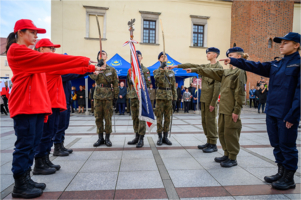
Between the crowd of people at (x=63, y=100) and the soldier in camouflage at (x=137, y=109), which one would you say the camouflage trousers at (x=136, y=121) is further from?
the crowd of people at (x=63, y=100)

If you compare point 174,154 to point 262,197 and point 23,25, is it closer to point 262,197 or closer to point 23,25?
point 262,197

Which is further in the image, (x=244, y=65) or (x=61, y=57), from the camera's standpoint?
(x=244, y=65)

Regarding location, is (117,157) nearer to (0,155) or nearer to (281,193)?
(0,155)

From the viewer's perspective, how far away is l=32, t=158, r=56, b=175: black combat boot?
302 centimetres

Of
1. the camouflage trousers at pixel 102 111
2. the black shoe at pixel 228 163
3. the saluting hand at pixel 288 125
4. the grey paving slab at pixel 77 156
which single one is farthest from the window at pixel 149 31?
the saluting hand at pixel 288 125

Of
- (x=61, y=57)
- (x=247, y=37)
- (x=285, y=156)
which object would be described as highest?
(x=247, y=37)

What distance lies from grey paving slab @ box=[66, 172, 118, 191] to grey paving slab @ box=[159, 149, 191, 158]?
130cm

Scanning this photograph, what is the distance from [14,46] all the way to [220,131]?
3516mm

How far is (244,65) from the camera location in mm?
2873

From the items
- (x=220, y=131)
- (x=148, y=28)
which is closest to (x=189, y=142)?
(x=220, y=131)

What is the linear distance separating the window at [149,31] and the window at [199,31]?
3.85 metres

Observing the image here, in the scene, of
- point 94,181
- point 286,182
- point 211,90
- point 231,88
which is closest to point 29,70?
point 94,181

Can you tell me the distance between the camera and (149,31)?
60.3 feet

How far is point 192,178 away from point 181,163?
64 centimetres
